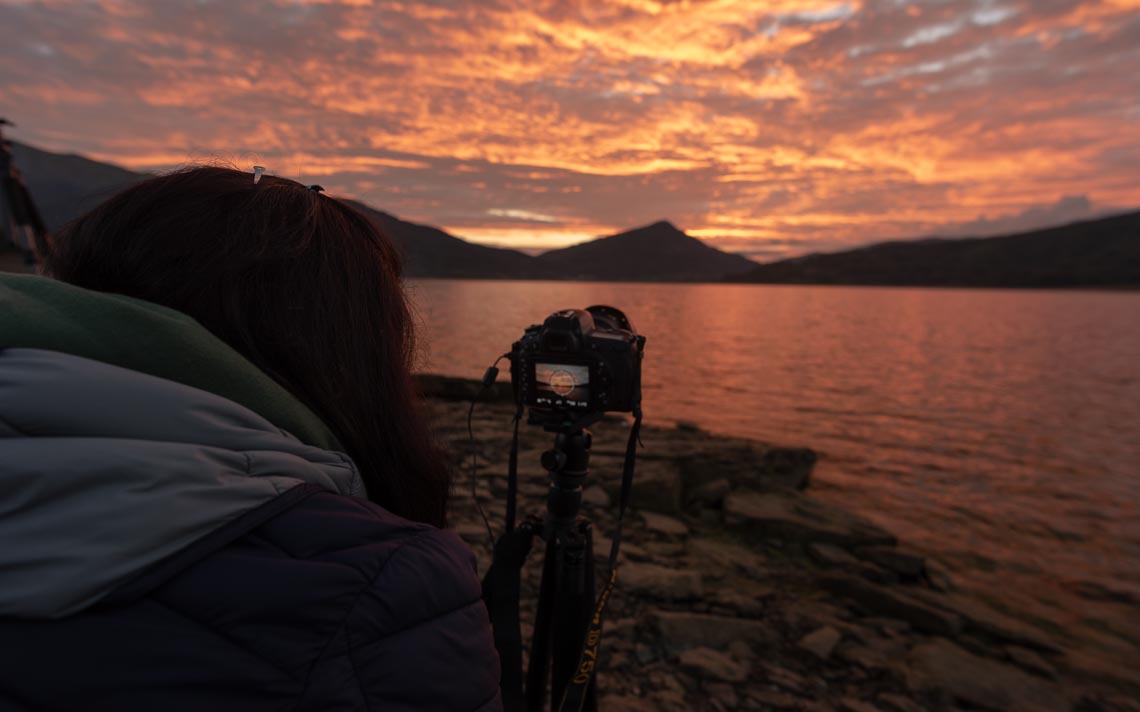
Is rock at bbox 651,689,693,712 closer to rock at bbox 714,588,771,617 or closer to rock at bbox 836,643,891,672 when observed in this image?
rock at bbox 714,588,771,617

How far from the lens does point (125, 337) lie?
75cm

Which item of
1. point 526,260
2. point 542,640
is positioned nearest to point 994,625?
point 542,640

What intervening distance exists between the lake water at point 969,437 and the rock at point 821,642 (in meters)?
2.33

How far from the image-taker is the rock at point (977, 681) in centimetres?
321

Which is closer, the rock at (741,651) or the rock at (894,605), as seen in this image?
the rock at (741,651)

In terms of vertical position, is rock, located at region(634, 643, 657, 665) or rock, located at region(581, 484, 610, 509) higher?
rock, located at region(581, 484, 610, 509)

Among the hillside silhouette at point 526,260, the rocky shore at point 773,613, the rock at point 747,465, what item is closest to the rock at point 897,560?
the rocky shore at point 773,613

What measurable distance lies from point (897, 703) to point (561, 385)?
2.54 meters

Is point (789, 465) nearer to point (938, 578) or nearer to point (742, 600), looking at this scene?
point (938, 578)

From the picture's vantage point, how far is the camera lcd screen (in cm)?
208

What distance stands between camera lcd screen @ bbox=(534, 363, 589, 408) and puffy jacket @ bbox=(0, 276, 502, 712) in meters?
1.28

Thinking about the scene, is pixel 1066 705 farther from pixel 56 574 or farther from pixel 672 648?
pixel 56 574

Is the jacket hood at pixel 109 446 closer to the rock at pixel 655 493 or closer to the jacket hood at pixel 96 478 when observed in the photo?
the jacket hood at pixel 96 478

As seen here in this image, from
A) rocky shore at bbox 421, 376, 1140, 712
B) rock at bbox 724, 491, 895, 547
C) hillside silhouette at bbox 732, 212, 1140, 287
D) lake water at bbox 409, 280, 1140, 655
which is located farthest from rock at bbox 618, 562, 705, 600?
hillside silhouette at bbox 732, 212, 1140, 287
